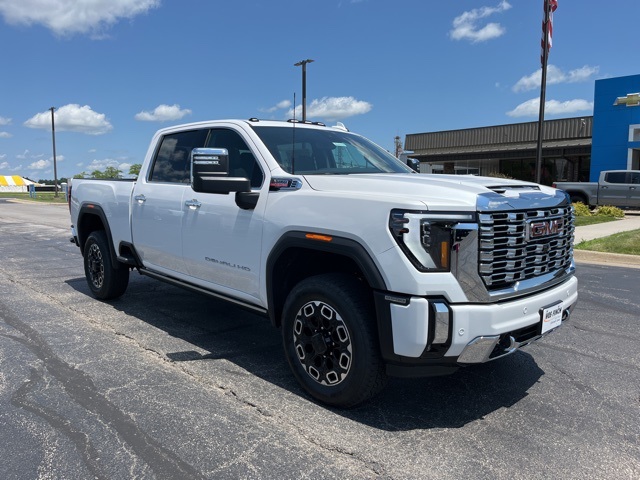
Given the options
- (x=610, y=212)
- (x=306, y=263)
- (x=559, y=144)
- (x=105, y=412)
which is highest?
(x=559, y=144)

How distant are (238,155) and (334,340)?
74.6 inches

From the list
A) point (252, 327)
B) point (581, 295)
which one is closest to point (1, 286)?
point (252, 327)

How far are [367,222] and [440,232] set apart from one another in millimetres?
434

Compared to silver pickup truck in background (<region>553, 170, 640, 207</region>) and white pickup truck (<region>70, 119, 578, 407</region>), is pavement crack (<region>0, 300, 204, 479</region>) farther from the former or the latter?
silver pickup truck in background (<region>553, 170, 640, 207</region>)

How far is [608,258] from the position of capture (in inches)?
408

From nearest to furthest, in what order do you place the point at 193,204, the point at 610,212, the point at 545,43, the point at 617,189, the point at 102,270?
the point at 193,204 < the point at 102,270 < the point at 545,43 < the point at 610,212 < the point at 617,189

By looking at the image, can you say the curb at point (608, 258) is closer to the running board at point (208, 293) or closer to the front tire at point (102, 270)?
the running board at point (208, 293)

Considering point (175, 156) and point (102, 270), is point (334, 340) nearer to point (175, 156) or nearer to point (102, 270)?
point (175, 156)

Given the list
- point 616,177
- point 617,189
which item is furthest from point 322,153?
point 616,177

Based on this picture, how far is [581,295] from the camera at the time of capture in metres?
7.01

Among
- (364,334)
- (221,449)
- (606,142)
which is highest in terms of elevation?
(606,142)

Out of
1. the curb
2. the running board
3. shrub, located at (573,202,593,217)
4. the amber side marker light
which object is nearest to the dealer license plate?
the amber side marker light

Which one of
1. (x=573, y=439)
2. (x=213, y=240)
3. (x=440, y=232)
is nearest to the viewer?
(x=440, y=232)

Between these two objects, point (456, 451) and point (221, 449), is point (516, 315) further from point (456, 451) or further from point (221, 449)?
point (221, 449)
